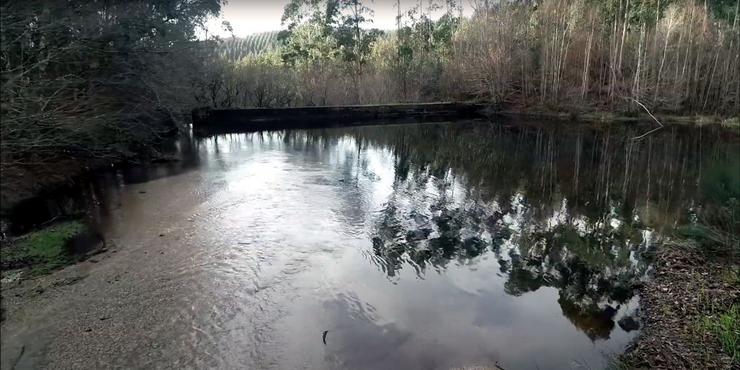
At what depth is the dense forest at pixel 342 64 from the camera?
6.45 m

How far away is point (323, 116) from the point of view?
19406 millimetres

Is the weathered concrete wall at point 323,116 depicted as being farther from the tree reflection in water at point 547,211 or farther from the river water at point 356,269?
the river water at point 356,269

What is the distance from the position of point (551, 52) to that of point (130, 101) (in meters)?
18.4

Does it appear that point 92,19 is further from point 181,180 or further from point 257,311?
point 257,311

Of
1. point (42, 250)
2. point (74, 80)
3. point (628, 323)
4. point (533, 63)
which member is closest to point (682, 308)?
point (628, 323)

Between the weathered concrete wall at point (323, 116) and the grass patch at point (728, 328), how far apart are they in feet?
51.2

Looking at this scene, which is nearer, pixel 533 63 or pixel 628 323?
pixel 628 323

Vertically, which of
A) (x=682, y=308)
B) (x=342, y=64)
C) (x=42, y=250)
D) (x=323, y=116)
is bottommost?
(x=682, y=308)

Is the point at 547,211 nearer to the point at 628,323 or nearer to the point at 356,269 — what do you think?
the point at 628,323

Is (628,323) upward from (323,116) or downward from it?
downward

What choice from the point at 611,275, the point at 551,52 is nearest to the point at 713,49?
the point at 551,52

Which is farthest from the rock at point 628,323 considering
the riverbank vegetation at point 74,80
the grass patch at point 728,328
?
the riverbank vegetation at point 74,80

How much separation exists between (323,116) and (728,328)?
16.9 m

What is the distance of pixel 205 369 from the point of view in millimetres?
3299
